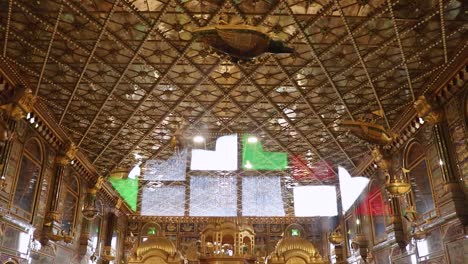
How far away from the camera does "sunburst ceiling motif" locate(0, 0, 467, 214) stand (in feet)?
32.9

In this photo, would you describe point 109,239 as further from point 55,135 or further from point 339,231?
point 339,231

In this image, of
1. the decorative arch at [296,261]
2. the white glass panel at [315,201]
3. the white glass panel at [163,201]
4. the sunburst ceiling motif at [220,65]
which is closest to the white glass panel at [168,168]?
the white glass panel at [163,201]

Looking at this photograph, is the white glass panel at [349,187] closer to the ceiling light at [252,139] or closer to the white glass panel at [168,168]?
the ceiling light at [252,139]

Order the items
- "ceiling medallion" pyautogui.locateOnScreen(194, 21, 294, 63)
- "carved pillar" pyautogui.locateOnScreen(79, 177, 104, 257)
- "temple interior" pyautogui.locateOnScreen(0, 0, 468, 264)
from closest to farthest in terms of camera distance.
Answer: "ceiling medallion" pyautogui.locateOnScreen(194, 21, 294, 63) → "temple interior" pyautogui.locateOnScreen(0, 0, 468, 264) → "carved pillar" pyautogui.locateOnScreen(79, 177, 104, 257)

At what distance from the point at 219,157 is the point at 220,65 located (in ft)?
27.5

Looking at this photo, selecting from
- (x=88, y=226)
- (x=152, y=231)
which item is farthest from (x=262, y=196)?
(x=88, y=226)

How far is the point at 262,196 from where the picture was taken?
2431 cm

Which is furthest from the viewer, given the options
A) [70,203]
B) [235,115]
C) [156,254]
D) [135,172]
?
[135,172]

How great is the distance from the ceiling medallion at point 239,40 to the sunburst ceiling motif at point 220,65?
1678mm

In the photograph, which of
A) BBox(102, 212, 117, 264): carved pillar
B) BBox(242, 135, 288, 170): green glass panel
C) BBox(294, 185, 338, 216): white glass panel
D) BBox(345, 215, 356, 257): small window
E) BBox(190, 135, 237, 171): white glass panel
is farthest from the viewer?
BBox(294, 185, 338, 216): white glass panel

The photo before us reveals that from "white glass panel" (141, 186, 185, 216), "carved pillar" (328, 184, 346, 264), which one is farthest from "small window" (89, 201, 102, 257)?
"carved pillar" (328, 184, 346, 264)

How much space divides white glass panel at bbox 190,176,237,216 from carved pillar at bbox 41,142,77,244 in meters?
8.43

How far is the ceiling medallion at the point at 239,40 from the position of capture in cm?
734

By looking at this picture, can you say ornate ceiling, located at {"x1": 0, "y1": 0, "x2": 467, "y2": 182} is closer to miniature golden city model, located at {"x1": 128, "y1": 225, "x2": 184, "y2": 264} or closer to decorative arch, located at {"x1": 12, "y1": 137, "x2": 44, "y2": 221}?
decorative arch, located at {"x1": 12, "y1": 137, "x2": 44, "y2": 221}
